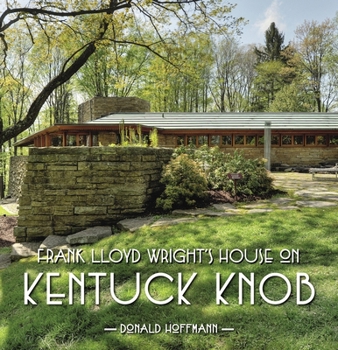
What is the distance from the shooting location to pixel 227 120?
59.3 feet

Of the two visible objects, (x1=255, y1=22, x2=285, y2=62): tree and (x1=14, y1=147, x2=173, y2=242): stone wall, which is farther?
(x1=255, y1=22, x2=285, y2=62): tree

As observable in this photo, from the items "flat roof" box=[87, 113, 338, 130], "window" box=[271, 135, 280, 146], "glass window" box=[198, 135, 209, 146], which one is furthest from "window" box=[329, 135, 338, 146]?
"glass window" box=[198, 135, 209, 146]

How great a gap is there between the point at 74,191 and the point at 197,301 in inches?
126

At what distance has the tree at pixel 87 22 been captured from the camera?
758 centimetres

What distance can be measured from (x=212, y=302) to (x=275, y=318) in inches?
21.3

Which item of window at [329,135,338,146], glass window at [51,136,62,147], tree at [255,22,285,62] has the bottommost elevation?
window at [329,135,338,146]

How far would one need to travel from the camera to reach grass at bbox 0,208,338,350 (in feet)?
7.61

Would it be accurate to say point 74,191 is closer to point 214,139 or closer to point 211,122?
point 214,139

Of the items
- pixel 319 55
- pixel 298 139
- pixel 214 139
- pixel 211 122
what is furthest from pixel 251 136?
pixel 319 55

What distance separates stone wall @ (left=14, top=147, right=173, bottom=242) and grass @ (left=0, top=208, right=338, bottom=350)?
106cm

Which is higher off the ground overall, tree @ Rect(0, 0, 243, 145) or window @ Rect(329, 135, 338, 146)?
tree @ Rect(0, 0, 243, 145)

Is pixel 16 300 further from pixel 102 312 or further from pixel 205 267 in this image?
pixel 205 267

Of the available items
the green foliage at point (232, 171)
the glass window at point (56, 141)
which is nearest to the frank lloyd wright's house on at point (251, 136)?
the glass window at point (56, 141)

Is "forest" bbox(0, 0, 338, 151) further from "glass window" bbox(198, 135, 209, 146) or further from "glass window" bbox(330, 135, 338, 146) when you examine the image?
"glass window" bbox(330, 135, 338, 146)
